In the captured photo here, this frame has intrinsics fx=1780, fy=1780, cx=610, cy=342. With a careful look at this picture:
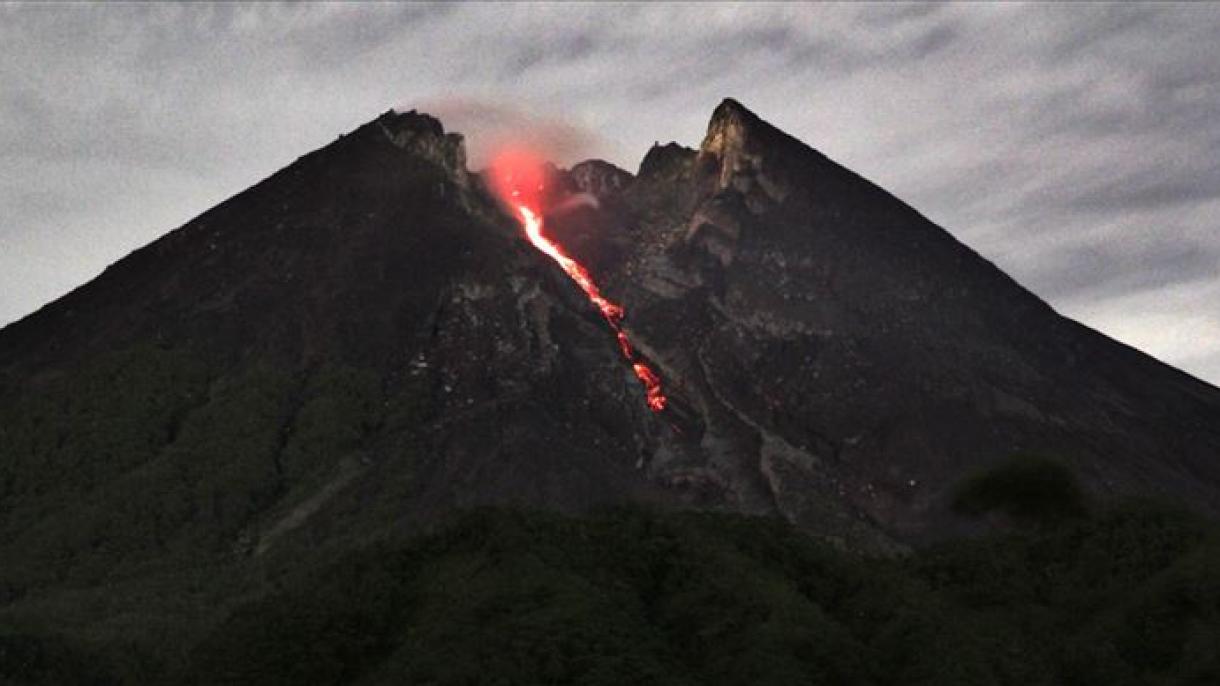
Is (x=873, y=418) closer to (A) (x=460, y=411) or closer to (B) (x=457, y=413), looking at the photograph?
(A) (x=460, y=411)

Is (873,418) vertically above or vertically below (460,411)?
below

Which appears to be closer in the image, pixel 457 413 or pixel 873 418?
pixel 457 413

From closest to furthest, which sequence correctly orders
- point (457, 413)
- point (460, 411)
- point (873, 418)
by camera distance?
point (457, 413) < point (460, 411) < point (873, 418)

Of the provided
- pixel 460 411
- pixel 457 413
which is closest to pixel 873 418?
pixel 460 411

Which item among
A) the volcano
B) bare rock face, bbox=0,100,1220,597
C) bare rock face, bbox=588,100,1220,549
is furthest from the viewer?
bare rock face, bbox=588,100,1220,549

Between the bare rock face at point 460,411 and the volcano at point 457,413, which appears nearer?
the volcano at point 457,413

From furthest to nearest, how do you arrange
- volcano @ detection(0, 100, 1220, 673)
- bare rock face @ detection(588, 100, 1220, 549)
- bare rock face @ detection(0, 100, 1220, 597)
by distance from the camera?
bare rock face @ detection(588, 100, 1220, 549) → bare rock face @ detection(0, 100, 1220, 597) → volcano @ detection(0, 100, 1220, 673)
